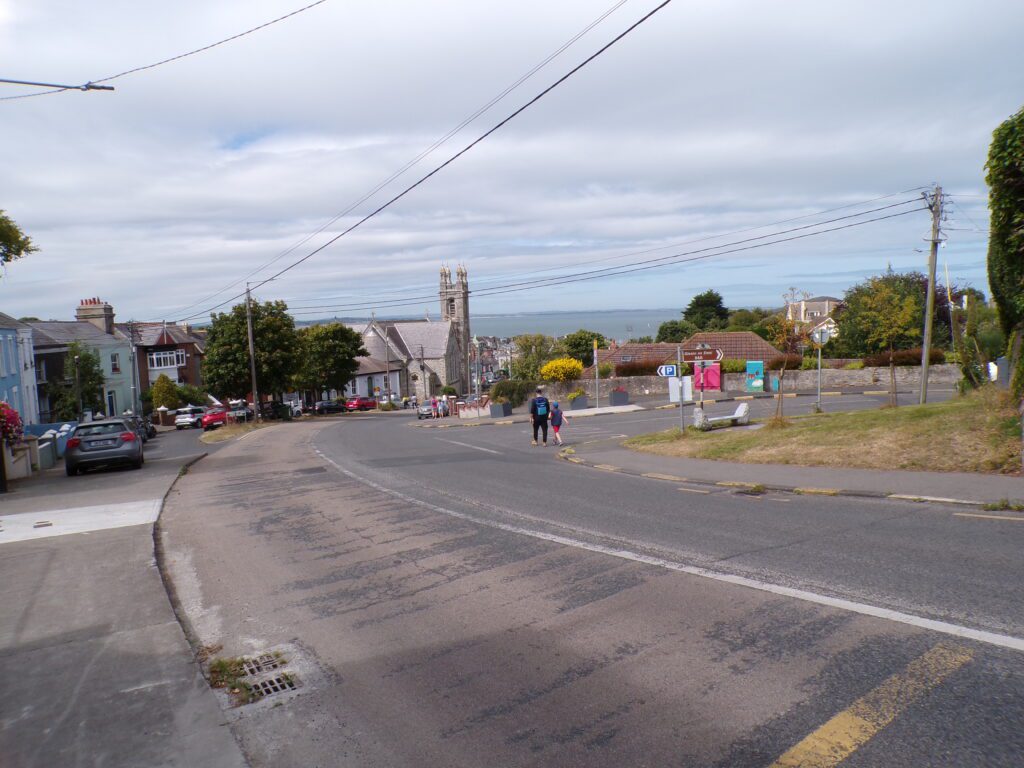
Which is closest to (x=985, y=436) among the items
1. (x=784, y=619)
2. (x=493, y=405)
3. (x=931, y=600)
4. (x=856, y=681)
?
Answer: (x=931, y=600)

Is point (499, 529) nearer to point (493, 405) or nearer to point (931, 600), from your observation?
point (931, 600)

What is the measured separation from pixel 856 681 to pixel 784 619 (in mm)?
1208

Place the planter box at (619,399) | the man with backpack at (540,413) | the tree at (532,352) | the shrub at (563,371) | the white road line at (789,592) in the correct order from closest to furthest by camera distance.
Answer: the white road line at (789,592), the man with backpack at (540,413), the planter box at (619,399), the shrub at (563,371), the tree at (532,352)

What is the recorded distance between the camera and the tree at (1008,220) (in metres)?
12.0

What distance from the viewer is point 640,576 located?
7.70 meters

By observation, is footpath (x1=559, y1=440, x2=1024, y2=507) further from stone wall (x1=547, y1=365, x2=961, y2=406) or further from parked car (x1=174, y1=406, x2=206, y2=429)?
parked car (x1=174, y1=406, x2=206, y2=429)

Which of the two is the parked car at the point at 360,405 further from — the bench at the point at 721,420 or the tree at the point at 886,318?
the bench at the point at 721,420

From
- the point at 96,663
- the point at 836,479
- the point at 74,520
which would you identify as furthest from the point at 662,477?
the point at 96,663

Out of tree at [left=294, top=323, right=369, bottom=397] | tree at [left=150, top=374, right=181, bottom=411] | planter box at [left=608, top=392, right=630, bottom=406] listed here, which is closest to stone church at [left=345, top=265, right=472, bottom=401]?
tree at [left=294, top=323, right=369, bottom=397]

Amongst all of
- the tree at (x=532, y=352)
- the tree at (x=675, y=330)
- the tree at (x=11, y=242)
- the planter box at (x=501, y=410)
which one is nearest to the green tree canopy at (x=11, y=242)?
the tree at (x=11, y=242)

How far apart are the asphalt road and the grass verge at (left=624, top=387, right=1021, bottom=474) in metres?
3.02

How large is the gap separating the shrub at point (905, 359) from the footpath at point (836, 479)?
35182 mm

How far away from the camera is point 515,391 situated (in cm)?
5453

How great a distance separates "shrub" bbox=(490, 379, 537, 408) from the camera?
2135 inches
